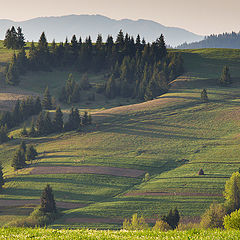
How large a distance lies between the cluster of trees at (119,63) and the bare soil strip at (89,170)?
214ft

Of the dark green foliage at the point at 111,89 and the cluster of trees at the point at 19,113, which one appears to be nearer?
the cluster of trees at the point at 19,113

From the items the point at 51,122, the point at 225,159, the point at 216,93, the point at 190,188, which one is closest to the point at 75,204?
the point at 190,188

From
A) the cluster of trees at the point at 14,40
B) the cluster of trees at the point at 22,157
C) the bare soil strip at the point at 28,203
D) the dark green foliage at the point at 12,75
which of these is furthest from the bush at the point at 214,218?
the cluster of trees at the point at 14,40

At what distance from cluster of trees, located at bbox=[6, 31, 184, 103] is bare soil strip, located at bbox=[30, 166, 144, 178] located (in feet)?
214

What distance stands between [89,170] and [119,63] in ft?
357

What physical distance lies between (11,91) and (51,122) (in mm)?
50861

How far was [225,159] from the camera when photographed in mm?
78812

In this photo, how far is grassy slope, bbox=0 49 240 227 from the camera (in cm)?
6172

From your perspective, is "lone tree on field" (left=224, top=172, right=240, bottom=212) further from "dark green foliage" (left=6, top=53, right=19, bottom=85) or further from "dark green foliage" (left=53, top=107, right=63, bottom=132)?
"dark green foliage" (left=6, top=53, right=19, bottom=85)

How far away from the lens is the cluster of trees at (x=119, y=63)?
150m

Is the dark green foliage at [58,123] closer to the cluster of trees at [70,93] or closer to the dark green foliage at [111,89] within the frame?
the cluster of trees at [70,93]

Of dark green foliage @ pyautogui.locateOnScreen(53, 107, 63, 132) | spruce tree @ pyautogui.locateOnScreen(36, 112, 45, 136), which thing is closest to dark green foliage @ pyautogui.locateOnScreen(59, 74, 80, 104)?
dark green foliage @ pyautogui.locateOnScreen(53, 107, 63, 132)

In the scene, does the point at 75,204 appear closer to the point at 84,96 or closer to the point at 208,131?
the point at 208,131

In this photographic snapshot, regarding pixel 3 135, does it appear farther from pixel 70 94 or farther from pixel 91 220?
pixel 91 220
